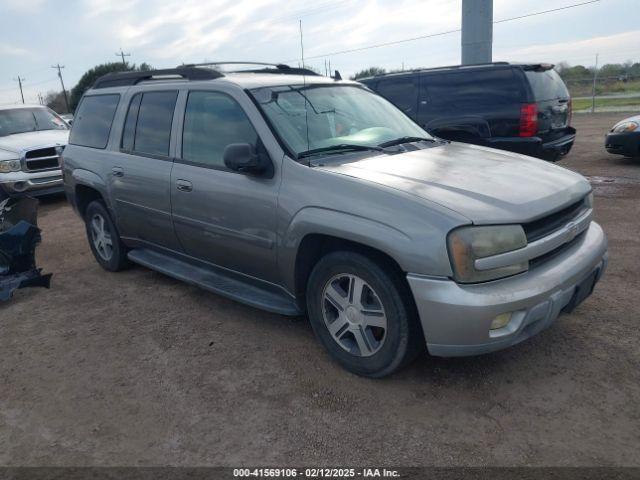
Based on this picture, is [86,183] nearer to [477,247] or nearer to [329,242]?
[329,242]

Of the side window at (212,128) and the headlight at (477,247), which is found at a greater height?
the side window at (212,128)

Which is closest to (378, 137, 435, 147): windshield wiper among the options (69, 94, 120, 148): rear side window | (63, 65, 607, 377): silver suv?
(63, 65, 607, 377): silver suv

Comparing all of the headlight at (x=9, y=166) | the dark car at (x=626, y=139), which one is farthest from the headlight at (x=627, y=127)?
the headlight at (x=9, y=166)

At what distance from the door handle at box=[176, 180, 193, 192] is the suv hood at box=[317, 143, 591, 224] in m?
1.23

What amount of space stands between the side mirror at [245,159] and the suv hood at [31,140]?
7.63 m

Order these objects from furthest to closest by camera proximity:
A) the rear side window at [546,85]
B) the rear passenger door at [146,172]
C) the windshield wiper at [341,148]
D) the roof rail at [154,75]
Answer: the rear side window at [546,85]
the rear passenger door at [146,172]
the roof rail at [154,75]
the windshield wiper at [341,148]

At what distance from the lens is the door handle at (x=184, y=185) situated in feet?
13.7

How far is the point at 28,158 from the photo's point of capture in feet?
31.6

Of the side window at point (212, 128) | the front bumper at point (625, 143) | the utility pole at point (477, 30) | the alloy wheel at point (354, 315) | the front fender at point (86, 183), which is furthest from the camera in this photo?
the utility pole at point (477, 30)

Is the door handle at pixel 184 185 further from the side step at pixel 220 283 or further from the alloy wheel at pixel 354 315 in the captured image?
the alloy wheel at pixel 354 315

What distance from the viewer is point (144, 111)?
4828 mm

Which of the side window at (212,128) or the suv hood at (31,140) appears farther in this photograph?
the suv hood at (31,140)

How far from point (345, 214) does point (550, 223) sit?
1189 millimetres

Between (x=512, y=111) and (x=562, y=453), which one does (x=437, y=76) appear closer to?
(x=512, y=111)
